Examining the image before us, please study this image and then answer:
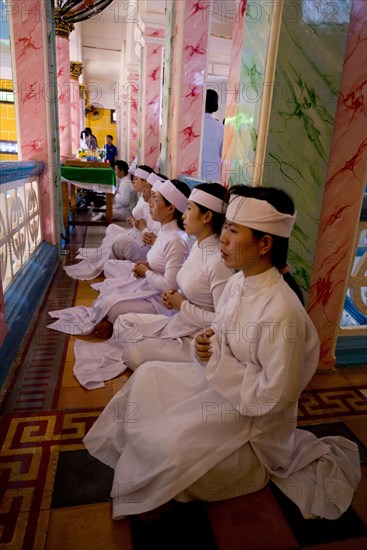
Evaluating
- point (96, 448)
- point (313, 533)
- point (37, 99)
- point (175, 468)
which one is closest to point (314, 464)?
point (313, 533)

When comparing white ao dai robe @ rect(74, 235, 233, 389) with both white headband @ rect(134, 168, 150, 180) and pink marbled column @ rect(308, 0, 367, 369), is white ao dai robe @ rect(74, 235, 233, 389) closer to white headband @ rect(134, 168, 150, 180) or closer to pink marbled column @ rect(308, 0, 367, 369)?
pink marbled column @ rect(308, 0, 367, 369)

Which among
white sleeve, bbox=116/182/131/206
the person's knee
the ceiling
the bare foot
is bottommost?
the bare foot

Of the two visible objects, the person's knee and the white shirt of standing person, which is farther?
the white shirt of standing person

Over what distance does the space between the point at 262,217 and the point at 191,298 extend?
3.02 ft

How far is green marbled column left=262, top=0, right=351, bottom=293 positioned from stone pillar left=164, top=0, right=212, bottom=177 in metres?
2.46

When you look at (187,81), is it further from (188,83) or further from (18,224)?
(18,224)

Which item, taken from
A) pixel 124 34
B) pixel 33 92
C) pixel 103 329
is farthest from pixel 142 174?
pixel 124 34

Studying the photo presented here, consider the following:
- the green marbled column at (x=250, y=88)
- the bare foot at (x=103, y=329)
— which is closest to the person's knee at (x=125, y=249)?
the bare foot at (x=103, y=329)

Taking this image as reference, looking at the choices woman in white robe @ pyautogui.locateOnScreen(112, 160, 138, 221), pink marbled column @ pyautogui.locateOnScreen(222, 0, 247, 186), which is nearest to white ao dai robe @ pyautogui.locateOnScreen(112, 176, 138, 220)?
woman in white robe @ pyautogui.locateOnScreen(112, 160, 138, 221)

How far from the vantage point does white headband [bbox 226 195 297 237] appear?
4.78ft

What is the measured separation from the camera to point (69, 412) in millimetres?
2062

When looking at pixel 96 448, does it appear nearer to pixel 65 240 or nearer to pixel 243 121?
pixel 243 121

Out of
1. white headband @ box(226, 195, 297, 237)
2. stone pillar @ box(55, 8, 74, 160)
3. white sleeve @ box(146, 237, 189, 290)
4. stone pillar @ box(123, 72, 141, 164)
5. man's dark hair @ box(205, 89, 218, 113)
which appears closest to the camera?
white headband @ box(226, 195, 297, 237)

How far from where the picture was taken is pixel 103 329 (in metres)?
2.98
